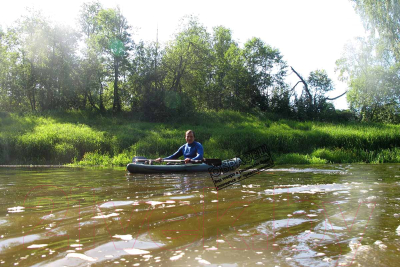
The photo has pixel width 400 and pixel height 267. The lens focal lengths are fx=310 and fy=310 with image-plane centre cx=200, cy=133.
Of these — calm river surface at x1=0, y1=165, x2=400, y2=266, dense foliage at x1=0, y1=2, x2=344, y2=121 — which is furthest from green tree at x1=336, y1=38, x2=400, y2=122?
calm river surface at x1=0, y1=165, x2=400, y2=266

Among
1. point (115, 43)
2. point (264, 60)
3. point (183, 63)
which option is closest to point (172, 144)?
point (183, 63)

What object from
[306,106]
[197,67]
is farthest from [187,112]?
[306,106]

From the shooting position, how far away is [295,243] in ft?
8.86

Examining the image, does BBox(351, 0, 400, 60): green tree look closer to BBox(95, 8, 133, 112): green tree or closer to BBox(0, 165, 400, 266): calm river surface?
BBox(95, 8, 133, 112): green tree

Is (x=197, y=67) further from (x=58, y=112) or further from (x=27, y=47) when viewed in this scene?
(x=27, y=47)

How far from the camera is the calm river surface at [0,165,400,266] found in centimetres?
238

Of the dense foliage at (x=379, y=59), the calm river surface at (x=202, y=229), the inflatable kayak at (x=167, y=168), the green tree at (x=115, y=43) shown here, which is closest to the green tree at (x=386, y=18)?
the dense foliage at (x=379, y=59)

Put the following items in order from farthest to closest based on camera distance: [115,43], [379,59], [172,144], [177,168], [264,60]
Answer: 1. [264,60]
2. [115,43]
3. [379,59]
4. [172,144]
5. [177,168]

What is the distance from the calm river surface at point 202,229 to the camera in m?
2.38

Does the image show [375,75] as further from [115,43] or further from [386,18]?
[115,43]

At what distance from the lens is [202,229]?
3146 mm

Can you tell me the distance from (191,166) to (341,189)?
429 centimetres

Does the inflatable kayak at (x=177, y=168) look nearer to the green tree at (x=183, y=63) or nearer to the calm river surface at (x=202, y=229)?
the calm river surface at (x=202, y=229)

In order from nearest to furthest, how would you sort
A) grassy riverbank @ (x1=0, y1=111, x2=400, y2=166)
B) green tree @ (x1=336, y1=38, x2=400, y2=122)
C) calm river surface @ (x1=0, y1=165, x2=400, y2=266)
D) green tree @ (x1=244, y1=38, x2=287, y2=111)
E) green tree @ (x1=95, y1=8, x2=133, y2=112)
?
calm river surface @ (x1=0, y1=165, x2=400, y2=266) < grassy riverbank @ (x1=0, y1=111, x2=400, y2=166) < green tree @ (x1=336, y1=38, x2=400, y2=122) < green tree @ (x1=95, y1=8, x2=133, y2=112) < green tree @ (x1=244, y1=38, x2=287, y2=111)
